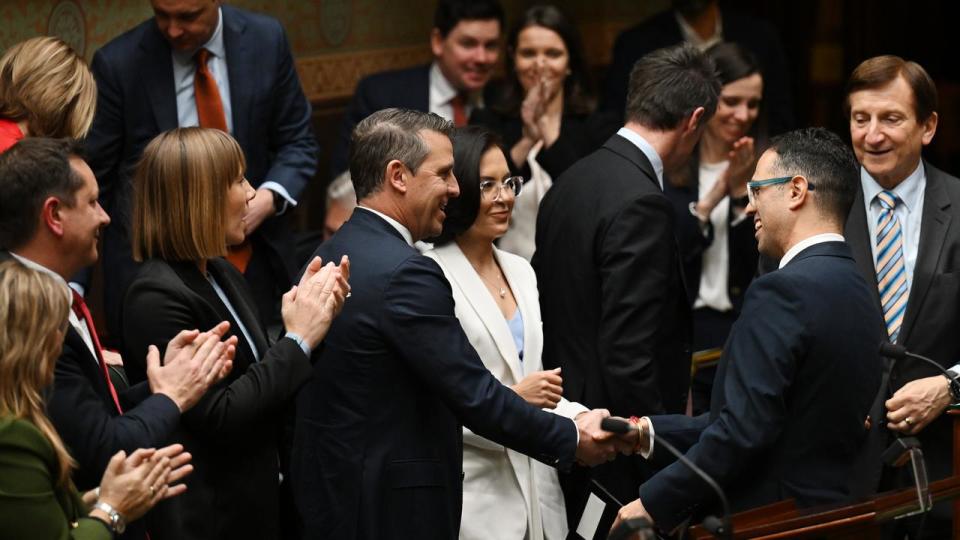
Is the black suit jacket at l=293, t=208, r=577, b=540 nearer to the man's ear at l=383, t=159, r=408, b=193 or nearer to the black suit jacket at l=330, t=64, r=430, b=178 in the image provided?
the man's ear at l=383, t=159, r=408, b=193

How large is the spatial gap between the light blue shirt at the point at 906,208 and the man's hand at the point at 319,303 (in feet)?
6.08

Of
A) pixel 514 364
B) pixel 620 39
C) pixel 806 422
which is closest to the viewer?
pixel 806 422

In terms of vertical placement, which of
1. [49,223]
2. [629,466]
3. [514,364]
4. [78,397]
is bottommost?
[629,466]

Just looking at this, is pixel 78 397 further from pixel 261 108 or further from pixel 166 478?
pixel 261 108

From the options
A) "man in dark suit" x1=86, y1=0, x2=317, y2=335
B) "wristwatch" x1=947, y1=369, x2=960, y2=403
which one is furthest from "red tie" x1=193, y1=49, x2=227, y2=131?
"wristwatch" x1=947, y1=369, x2=960, y2=403

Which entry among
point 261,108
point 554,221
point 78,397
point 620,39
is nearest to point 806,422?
point 554,221

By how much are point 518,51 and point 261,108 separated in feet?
4.60

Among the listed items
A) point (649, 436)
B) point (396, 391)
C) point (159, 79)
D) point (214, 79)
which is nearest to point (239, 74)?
point (214, 79)

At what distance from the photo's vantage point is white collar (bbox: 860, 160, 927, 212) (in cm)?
458

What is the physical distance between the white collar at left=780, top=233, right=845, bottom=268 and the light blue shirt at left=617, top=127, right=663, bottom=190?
986 mm

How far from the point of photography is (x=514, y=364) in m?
4.12

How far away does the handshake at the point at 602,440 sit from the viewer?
390 centimetres

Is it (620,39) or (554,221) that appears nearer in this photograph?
(554,221)

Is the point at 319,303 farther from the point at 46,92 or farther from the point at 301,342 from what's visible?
the point at 46,92
